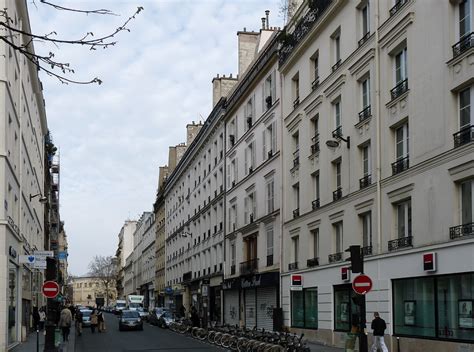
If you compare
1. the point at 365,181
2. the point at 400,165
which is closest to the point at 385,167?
the point at 400,165

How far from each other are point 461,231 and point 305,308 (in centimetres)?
1404

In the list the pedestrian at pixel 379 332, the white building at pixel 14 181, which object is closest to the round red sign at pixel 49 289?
the white building at pixel 14 181

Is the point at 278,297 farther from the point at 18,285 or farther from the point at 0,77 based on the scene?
the point at 0,77

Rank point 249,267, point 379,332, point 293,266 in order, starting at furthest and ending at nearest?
point 249,267
point 293,266
point 379,332

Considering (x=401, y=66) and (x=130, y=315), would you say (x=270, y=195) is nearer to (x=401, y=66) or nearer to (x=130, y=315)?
(x=130, y=315)

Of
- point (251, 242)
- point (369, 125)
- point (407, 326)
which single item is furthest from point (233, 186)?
point (407, 326)

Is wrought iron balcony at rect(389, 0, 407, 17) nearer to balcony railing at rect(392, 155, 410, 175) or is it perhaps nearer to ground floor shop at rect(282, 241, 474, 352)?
balcony railing at rect(392, 155, 410, 175)

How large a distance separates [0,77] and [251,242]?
21.1 metres

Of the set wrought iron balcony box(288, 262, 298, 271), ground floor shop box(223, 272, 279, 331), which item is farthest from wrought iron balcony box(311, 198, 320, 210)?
ground floor shop box(223, 272, 279, 331)

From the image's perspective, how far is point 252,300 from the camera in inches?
1577

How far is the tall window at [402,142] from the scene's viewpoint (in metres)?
22.5

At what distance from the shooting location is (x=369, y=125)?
24.9 meters

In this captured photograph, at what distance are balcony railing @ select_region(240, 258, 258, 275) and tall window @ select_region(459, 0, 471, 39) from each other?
2284 cm

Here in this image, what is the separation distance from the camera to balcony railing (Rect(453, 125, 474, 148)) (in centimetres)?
1841
